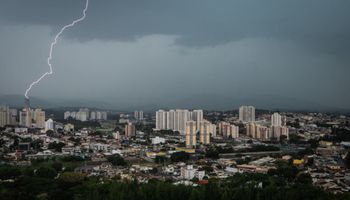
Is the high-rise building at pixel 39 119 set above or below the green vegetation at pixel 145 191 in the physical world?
above

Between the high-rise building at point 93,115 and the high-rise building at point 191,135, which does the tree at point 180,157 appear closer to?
the high-rise building at point 191,135

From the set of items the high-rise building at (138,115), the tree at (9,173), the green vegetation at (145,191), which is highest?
the high-rise building at (138,115)

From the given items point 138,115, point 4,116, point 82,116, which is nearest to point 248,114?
point 138,115

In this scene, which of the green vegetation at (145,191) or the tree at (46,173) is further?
the tree at (46,173)

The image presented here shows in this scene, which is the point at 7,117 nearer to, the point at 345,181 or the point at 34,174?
the point at 34,174

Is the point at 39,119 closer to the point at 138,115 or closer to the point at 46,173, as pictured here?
the point at 138,115

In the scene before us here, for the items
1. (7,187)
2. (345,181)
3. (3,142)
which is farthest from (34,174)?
(3,142)

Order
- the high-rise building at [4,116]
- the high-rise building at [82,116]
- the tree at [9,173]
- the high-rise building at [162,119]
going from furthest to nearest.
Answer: the high-rise building at [82,116]
the high-rise building at [162,119]
the high-rise building at [4,116]
the tree at [9,173]

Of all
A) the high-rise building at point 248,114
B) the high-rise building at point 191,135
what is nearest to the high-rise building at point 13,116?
the high-rise building at point 191,135

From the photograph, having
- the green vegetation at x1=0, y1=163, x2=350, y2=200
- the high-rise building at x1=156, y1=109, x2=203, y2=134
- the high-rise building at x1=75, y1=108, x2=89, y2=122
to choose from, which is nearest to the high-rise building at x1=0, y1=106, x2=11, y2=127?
the high-rise building at x1=156, y1=109, x2=203, y2=134
